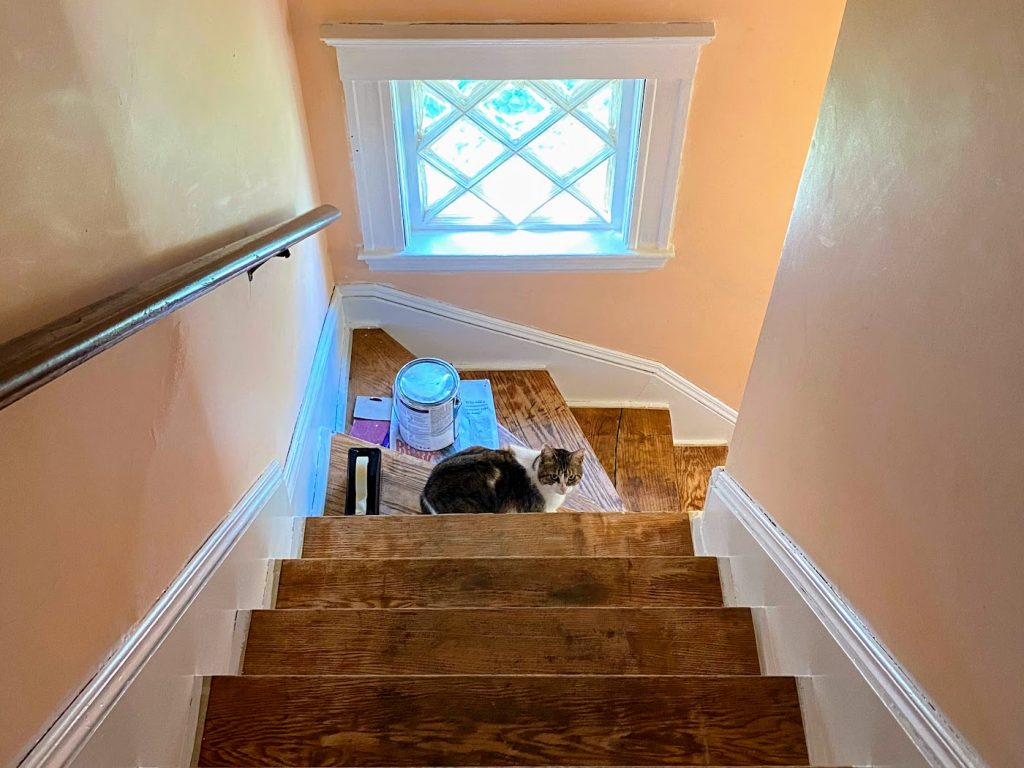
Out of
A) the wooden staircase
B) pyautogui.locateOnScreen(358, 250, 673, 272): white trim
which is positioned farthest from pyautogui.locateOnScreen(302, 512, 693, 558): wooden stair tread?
pyautogui.locateOnScreen(358, 250, 673, 272): white trim

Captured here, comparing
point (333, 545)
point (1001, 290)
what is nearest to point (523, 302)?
point (333, 545)

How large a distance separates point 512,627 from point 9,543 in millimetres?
991

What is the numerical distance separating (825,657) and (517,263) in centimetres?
203

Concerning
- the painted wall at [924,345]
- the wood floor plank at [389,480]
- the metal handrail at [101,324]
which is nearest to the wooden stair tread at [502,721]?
the painted wall at [924,345]

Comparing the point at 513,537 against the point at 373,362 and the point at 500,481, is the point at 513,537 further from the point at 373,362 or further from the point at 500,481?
the point at 373,362

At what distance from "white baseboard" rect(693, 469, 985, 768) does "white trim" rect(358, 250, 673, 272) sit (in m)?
1.33

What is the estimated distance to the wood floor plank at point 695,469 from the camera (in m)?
3.33

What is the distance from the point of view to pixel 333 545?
2031 mm

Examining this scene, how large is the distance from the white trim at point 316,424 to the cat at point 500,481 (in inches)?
14.5

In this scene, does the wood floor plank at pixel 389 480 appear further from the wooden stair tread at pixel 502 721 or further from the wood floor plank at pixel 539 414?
the wooden stair tread at pixel 502 721

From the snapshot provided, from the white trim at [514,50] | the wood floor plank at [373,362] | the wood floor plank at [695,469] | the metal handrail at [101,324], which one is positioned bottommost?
the metal handrail at [101,324]

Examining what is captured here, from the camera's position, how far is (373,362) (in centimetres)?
325

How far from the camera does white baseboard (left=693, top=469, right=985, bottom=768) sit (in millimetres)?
1022

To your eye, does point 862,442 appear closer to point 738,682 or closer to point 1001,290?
point 1001,290
